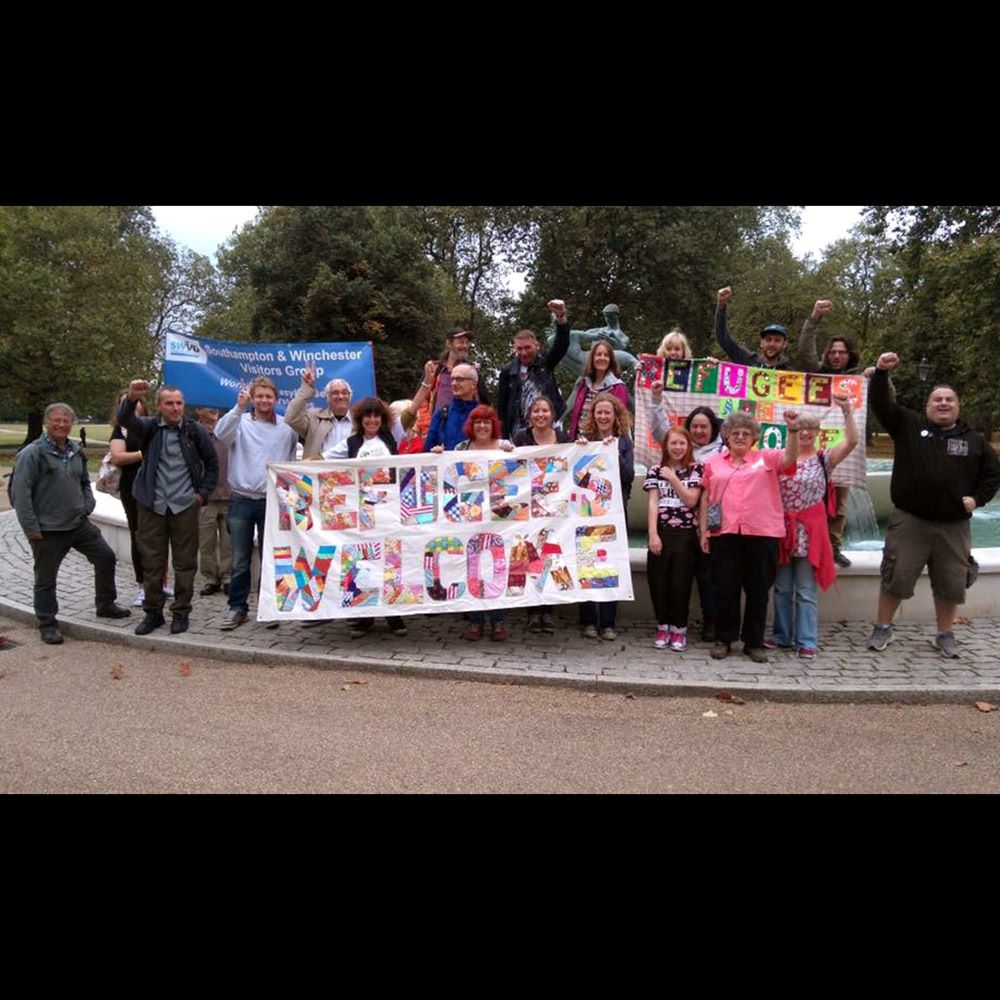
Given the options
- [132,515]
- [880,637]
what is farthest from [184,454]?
[880,637]

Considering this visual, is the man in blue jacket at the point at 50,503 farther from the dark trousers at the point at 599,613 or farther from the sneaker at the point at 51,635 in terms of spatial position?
the dark trousers at the point at 599,613

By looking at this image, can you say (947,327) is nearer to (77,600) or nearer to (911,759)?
(911,759)

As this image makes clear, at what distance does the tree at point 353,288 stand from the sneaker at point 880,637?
20.2 meters

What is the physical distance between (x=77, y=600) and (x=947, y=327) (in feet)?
79.7

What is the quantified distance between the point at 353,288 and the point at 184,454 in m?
18.7

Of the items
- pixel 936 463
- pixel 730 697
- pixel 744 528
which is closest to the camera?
pixel 730 697

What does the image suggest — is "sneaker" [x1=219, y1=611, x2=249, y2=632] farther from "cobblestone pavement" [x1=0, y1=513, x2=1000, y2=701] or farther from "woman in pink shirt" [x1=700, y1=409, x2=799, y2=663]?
"woman in pink shirt" [x1=700, y1=409, x2=799, y2=663]

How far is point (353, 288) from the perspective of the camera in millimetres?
23672

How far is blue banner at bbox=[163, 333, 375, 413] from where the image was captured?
7.23m

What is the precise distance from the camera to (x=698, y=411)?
5977mm

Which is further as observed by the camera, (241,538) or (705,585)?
(241,538)

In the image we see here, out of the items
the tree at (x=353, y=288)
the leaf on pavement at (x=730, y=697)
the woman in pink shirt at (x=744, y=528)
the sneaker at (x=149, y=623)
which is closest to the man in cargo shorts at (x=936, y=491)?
the woman in pink shirt at (x=744, y=528)

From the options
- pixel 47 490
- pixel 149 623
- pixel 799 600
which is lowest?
pixel 149 623

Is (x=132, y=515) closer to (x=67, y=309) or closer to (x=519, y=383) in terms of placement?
(x=519, y=383)
